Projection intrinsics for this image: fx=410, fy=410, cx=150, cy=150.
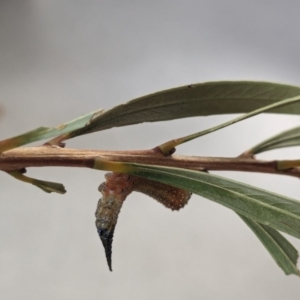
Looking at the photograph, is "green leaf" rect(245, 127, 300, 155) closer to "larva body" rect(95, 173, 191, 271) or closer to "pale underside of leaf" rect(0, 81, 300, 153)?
"pale underside of leaf" rect(0, 81, 300, 153)

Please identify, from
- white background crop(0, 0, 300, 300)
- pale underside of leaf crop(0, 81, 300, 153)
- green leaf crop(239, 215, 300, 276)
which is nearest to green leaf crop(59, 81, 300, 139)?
pale underside of leaf crop(0, 81, 300, 153)

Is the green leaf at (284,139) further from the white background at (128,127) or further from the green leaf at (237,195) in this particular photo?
the white background at (128,127)

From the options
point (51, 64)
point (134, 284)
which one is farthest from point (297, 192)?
point (51, 64)

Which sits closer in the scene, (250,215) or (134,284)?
(250,215)

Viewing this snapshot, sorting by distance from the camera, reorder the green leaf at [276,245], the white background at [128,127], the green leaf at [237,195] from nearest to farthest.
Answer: the green leaf at [237,195] → the green leaf at [276,245] → the white background at [128,127]

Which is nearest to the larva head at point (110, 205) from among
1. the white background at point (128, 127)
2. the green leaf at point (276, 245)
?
the green leaf at point (276, 245)

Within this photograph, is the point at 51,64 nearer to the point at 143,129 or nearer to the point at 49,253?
the point at 143,129

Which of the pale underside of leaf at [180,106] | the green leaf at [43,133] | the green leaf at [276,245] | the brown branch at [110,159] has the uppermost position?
the pale underside of leaf at [180,106]
